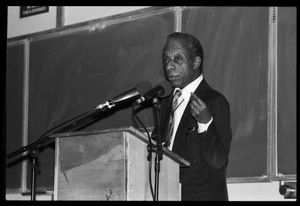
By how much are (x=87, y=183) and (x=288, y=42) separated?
1.99 meters

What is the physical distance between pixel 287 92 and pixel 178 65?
0.88m

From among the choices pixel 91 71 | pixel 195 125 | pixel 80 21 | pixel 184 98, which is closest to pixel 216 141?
pixel 195 125

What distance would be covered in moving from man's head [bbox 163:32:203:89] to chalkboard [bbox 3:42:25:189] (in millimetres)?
2708

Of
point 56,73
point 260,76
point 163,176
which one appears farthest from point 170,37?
point 56,73

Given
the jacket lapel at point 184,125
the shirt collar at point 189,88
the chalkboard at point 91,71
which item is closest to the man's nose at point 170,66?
the shirt collar at point 189,88

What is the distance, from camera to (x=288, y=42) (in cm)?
408

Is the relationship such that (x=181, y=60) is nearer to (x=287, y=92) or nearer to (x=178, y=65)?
(x=178, y=65)

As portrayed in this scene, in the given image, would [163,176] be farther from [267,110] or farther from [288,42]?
[288,42]

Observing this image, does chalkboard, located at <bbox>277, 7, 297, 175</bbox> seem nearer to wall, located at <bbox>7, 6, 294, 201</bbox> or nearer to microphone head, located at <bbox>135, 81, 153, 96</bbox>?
wall, located at <bbox>7, 6, 294, 201</bbox>

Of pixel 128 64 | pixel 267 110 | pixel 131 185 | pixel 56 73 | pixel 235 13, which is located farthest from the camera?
pixel 56 73

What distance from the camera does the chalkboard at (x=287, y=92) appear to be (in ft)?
13.0

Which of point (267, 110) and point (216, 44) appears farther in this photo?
point (216, 44)

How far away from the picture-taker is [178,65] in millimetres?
3775
